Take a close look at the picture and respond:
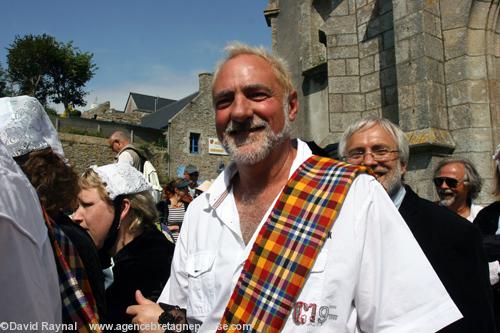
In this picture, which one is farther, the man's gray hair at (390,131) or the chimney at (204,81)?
the chimney at (204,81)

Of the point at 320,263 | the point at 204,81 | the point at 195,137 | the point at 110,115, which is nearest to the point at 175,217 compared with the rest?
the point at 320,263

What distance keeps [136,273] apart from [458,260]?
204 cm

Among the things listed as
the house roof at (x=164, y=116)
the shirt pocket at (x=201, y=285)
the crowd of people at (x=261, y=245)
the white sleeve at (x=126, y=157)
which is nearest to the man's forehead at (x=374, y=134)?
the crowd of people at (x=261, y=245)

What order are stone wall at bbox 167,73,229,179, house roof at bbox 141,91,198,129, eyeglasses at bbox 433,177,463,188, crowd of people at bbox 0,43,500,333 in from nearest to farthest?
1. crowd of people at bbox 0,43,500,333
2. eyeglasses at bbox 433,177,463,188
3. stone wall at bbox 167,73,229,179
4. house roof at bbox 141,91,198,129

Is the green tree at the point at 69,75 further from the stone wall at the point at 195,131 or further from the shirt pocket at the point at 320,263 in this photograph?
the shirt pocket at the point at 320,263

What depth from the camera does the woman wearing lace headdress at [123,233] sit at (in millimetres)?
2906

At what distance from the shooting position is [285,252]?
5.79 feet

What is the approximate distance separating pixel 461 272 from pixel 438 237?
0.22 meters

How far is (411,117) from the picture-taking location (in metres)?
5.55

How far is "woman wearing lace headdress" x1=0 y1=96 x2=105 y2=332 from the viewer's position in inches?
71.5

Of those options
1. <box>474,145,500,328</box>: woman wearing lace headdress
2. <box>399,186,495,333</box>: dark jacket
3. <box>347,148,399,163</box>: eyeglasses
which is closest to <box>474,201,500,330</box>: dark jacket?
<box>474,145,500,328</box>: woman wearing lace headdress

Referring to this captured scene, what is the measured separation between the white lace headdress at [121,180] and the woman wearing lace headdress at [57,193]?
949 millimetres

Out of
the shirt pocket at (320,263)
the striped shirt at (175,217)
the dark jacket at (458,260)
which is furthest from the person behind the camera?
the striped shirt at (175,217)

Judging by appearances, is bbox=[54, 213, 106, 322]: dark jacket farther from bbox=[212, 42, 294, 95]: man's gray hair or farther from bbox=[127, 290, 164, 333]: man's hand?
bbox=[212, 42, 294, 95]: man's gray hair
